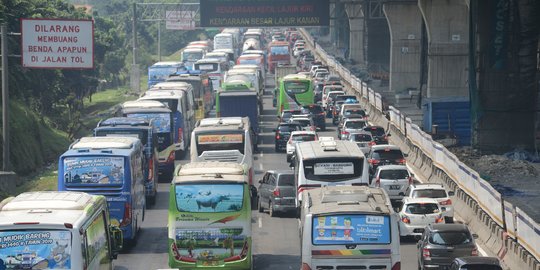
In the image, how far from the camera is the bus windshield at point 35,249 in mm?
21375

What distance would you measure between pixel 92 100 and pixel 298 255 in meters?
69.2

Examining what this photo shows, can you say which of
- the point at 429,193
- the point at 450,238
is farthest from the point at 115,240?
the point at 429,193

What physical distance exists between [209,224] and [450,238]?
18.1ft

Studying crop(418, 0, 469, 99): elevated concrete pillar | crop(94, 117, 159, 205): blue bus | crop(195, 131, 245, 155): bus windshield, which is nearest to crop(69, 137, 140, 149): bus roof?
crop(94, 117, 159, 205): blue bus

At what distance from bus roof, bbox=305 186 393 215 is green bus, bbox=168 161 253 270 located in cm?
201

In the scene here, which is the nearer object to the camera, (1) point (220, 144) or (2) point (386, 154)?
(1) point (220, 144)

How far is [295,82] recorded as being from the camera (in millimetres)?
73562

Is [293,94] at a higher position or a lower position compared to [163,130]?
Answer: higher

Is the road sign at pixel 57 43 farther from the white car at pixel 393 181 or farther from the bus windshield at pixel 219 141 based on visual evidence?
the white car at pixel 393 181

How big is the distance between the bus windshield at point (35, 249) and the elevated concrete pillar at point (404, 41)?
71.8 meters

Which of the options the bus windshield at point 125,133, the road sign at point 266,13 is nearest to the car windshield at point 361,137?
the bus windshield at point 125,133

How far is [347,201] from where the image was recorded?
84.2ft

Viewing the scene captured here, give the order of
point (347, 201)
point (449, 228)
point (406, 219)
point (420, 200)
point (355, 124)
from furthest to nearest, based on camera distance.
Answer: point (355, 124) < point (420, 200) < point (406, 219) < point (449, 228) < point (347, 201)

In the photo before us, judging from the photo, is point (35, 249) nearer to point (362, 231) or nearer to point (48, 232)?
point (48, 232)
